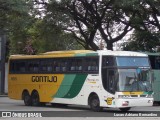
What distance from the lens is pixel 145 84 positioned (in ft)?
85.1

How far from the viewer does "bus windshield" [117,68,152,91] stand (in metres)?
25.2

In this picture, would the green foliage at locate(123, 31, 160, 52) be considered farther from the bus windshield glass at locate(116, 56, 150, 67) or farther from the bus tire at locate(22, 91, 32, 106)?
the bus windshield glass at locate(116, 56, 150, 67)

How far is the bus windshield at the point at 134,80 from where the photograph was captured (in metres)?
25.2

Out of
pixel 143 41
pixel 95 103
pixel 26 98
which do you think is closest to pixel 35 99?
pixel 26 98

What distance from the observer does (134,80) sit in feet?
83.8

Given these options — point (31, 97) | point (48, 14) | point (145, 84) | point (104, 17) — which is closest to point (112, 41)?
point (104, 17)

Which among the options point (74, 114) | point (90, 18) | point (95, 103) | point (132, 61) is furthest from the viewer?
point (90, 18)

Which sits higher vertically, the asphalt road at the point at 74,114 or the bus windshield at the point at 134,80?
the bus windshield at the point at 134,80

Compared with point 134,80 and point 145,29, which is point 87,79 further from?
point 145,29

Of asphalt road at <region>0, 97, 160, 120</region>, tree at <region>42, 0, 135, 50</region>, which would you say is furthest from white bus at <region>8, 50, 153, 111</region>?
tree at <region>42, 0, 135, 50</region>

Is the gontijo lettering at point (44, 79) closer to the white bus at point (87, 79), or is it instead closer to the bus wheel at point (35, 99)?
the white bus at point (87, 79)

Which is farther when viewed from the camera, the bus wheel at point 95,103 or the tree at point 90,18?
the tree at point 90,18

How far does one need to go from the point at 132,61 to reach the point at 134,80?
3.48ft

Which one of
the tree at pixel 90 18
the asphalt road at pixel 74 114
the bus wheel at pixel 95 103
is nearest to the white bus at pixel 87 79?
the bus wheel at pixel 95 103
